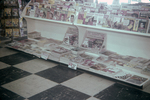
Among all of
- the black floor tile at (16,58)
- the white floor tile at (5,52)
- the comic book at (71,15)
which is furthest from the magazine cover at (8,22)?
the comic book at (71,15)

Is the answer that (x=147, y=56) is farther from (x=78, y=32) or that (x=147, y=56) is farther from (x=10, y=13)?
(x=10, y=13)

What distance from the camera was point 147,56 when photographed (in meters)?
2.71

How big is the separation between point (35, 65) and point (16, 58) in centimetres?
53

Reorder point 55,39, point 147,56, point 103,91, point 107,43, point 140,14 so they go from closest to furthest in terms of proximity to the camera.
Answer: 1. point 103,91
2. point 140,14
3. point 147,56
4. point 107,43
5. point 55,39

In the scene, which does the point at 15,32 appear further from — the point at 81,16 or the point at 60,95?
the point at 60,95

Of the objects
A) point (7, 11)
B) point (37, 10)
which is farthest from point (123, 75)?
point (7, 11)

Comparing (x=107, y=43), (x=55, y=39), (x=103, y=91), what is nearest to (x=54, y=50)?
(x=55, y=39)

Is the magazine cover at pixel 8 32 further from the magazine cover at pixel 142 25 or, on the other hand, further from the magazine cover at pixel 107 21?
the magazine cover at pixel 142 25

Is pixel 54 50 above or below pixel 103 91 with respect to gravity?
above

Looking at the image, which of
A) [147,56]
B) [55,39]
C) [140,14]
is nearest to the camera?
[140,14]

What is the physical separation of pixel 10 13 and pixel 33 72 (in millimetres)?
2551

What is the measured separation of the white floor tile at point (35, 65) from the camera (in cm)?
286

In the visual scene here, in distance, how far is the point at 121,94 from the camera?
218 cm

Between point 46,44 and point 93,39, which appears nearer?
point 93,39
